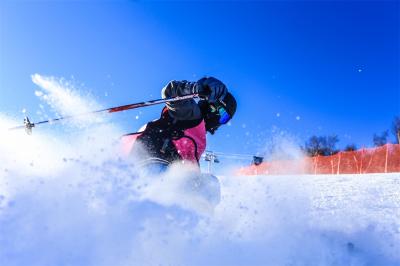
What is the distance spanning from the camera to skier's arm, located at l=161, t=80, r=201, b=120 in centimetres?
401

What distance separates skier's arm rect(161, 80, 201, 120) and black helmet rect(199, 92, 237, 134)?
0.39m

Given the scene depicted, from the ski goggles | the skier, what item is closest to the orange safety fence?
the ski goggles

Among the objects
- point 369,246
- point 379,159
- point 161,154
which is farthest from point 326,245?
point 379,159

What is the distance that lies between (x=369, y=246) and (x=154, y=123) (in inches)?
90.5

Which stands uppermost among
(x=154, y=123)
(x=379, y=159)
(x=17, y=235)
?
(x=379, y=159)

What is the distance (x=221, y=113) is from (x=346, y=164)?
20792 mm

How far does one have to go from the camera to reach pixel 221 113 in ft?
Answer: 15.0

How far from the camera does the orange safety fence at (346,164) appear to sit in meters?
20.0

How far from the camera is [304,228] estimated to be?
12.6 feet

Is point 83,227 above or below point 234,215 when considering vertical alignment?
below

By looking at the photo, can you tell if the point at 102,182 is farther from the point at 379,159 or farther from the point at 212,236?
the point at 379,159

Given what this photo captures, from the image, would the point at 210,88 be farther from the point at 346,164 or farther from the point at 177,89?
the point at 346,164

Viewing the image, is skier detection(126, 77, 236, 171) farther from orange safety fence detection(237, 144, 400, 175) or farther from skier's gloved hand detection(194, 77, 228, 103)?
orange safety fence detection(237, 144, 400, 175)

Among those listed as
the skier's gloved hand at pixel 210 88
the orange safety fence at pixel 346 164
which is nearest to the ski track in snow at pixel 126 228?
the skier's gloved hand at pixel 210 88
